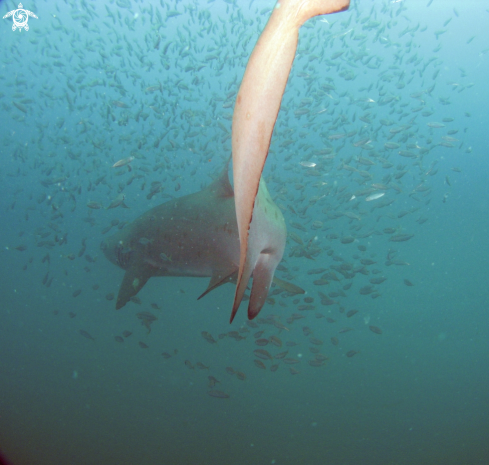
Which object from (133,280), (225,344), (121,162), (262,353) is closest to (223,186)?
(133,280)

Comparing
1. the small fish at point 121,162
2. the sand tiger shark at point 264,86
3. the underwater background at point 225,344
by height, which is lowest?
the underwater background at point 225,344

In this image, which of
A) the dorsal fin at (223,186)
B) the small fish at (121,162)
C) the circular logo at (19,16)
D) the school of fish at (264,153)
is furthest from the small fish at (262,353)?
the circular logo at (19,16)

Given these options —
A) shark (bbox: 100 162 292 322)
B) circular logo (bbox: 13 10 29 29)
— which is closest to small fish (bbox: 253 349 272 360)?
shark (bbox: 100 162 292 322)

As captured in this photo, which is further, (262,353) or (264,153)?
(262,353)

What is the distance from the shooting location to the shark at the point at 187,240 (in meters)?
4.05

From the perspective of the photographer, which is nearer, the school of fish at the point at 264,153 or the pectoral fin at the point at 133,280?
the pectoral fin at the point at 133,280

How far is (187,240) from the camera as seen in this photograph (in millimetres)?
4531

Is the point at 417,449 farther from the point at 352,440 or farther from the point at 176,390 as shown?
the point at 176,390

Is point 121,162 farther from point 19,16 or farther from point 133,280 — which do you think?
point 19,16

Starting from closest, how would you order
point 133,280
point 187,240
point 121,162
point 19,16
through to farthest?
point 187,240
point 133,280
point 121,162
point 19,16

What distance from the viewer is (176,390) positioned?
8.70 meters

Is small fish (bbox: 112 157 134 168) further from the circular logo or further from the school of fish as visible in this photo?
the circular logo

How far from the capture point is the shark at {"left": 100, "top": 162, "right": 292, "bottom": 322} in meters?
4.05

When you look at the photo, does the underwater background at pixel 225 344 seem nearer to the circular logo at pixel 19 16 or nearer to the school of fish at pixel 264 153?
the school of fish at pixel 264 153
